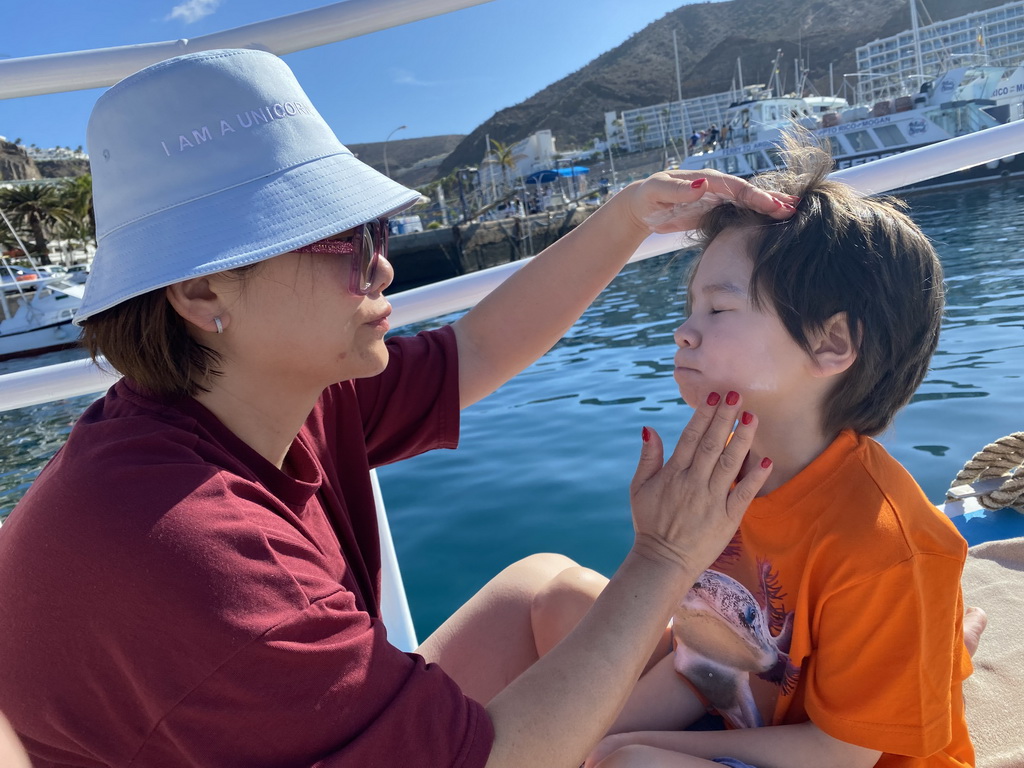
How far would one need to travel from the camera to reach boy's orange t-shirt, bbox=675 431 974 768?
1.12 m

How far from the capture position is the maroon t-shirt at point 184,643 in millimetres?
841

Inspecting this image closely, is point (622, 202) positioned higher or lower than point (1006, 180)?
higher

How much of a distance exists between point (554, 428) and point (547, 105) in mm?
110467

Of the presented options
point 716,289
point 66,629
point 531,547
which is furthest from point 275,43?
point 531,547

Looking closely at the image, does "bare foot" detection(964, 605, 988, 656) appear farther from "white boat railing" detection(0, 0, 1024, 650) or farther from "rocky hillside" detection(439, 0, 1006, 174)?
"rocky hillside" detection(439, 0, 1006, 174)

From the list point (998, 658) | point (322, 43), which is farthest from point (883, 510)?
point (322, 43)

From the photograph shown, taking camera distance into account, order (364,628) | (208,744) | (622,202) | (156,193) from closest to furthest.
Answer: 1. (208,744)
2. (364,628)
3. (156,193)
4. (622,202)

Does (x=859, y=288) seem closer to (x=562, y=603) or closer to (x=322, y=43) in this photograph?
(x=562, y=603)

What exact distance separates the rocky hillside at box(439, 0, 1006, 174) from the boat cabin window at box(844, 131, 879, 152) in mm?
66966

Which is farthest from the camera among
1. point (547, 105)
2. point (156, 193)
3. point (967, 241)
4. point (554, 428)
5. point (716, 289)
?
point (547, 105)

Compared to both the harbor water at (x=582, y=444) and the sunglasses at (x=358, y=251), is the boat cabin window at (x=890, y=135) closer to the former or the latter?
the harbor water at (x=582, y=444)

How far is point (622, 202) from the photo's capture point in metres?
1.64

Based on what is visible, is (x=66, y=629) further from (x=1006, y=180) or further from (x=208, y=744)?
(x=1006, y=180)

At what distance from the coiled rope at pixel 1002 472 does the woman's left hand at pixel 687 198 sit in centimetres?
143
